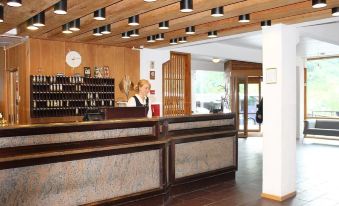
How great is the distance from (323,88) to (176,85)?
5950 millimetres

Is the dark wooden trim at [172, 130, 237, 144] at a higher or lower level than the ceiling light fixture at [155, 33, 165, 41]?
lower

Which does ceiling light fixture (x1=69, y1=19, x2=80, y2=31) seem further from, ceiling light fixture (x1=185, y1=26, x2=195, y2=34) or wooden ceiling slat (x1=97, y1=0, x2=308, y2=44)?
ceiling light fixture (x1=185, y1=26, x2=195, y2=34)

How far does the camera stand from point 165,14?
174 inches

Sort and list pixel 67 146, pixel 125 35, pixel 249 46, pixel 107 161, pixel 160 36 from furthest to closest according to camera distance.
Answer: pixel 249 46, pixel 160 36, pixel 125 35, pixel 107 161, pixel 67 146

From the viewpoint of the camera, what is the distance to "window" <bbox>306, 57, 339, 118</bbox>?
11.3 meters

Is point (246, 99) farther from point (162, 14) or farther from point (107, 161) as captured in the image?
point (107, 161)

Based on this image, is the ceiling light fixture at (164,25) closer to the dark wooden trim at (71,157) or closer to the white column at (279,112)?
the white column at (279,112)

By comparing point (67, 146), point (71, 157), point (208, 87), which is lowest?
point (71, 157)

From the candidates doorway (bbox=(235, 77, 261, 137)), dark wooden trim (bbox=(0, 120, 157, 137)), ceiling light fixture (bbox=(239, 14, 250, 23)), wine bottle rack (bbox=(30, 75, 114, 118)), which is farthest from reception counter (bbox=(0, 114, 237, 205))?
doorway (bbox=(235, 77, 261, 137))

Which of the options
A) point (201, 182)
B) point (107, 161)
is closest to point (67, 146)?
point (107, 161)

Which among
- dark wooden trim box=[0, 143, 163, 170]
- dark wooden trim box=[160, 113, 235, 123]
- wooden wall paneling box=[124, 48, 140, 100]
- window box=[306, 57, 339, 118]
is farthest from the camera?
window box=[306, 57, 339, 118]

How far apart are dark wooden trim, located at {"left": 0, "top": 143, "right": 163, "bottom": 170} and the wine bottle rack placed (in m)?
1.89

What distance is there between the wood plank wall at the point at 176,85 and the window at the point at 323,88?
214 inches

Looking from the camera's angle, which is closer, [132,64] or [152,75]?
[132,64]
